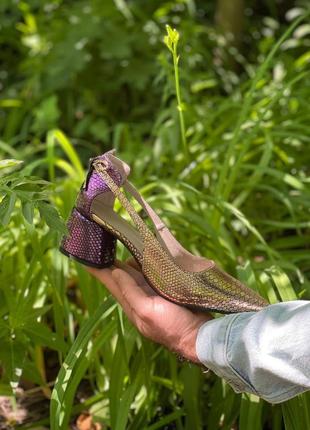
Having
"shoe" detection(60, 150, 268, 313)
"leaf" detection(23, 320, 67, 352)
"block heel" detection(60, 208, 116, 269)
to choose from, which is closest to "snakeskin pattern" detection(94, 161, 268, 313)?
"shoe" detection(60, 150, 268, 313)

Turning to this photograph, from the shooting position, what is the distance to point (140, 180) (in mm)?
2107

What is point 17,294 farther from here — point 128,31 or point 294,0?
point 294,0

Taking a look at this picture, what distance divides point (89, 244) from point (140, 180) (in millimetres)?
748

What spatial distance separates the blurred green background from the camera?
4.80ft

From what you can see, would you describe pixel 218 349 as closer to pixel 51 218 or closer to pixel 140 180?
pixel 51 218

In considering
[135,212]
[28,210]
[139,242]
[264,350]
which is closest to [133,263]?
[139,242]

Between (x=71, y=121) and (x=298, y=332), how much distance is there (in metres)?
2.29

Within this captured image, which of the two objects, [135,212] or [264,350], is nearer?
[264,350]

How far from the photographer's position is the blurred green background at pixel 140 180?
Result: 4.80 ft

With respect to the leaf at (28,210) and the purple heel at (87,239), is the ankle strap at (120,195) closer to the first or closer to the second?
the purple heel at (87,239)

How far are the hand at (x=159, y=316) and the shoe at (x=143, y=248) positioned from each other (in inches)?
0.8

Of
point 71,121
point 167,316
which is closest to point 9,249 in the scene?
point 167,316

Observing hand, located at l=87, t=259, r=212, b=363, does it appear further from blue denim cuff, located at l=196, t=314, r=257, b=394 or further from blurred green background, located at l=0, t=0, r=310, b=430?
blurred green background, located at l=0, t=0, r=310, b=430

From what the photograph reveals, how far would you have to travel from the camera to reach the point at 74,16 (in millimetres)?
3115
